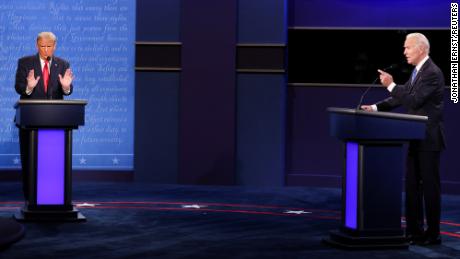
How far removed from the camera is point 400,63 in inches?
389

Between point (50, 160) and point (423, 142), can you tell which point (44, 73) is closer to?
point (50, 160)

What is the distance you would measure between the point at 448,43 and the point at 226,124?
2.65m

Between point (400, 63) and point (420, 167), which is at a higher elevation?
point (400, 63)

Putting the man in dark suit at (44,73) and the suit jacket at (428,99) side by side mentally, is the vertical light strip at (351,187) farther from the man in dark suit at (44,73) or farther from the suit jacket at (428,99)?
the man in dark suit at (44,73)

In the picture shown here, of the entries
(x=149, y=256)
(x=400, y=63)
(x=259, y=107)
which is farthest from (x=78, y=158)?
(x=149, y=256)

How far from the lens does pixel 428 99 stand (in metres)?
6.24

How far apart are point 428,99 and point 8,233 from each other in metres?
3.78

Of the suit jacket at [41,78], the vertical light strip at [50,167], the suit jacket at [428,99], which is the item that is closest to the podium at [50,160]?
the vertical light strip at [50,167]

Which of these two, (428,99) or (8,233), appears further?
(428,99)

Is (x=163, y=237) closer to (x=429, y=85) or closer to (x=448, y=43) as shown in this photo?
(x=429, y=85)

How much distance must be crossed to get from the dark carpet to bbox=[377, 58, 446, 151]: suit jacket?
76cm

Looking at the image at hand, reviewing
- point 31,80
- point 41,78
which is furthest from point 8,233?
point 41,78

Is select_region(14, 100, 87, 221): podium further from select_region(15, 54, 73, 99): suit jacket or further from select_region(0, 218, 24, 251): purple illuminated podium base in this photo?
select_region(0, 218, 24, 251): purple illuminated podium base

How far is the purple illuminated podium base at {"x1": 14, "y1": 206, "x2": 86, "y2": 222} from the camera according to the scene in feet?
24.1
